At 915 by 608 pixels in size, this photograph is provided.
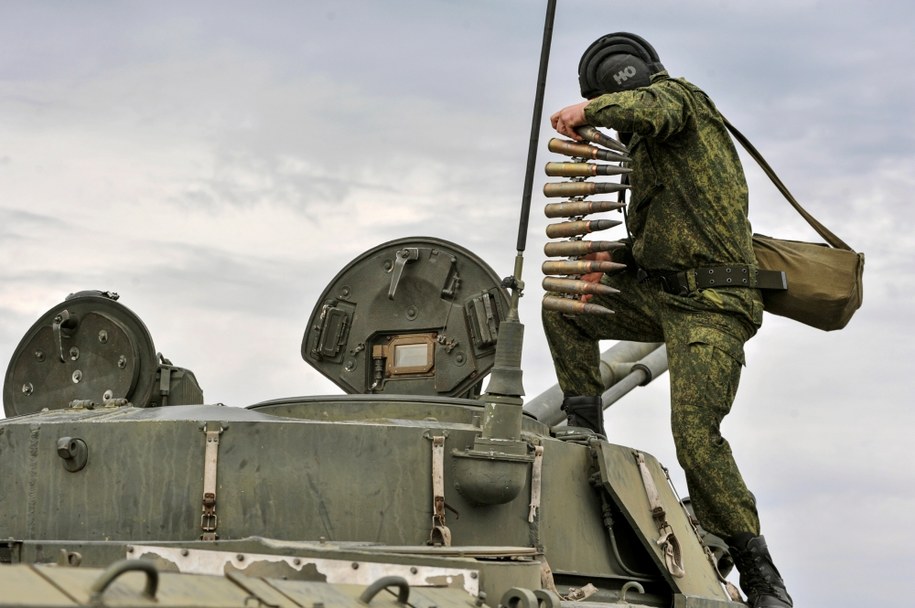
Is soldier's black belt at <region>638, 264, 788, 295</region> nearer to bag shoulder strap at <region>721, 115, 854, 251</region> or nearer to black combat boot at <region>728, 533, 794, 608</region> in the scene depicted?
bag shoulder strap at <region>721, 115, 854, 251</region>

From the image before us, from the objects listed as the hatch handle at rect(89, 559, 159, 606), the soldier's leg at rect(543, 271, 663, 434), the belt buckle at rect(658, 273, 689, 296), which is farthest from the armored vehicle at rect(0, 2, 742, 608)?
the hatch handle at rect(89, 559, 159, 606)

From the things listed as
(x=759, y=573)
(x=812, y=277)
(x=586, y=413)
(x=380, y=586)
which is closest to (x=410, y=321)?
(x=586, y=413)

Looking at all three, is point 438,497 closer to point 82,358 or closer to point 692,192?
point 692,192

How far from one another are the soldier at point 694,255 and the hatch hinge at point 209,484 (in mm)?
2969

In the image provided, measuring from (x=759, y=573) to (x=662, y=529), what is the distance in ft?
3.43

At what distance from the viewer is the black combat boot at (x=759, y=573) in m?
9.36

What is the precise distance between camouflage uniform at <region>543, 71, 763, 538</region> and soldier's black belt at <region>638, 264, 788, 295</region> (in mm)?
44

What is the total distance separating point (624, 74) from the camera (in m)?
9.80

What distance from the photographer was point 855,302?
33.2 ft

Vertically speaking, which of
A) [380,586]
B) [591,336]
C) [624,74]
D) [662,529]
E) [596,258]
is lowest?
[380,586]

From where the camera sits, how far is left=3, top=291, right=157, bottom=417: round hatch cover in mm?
9758

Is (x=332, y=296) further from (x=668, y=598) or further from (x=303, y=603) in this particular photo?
(x=303, y=603)

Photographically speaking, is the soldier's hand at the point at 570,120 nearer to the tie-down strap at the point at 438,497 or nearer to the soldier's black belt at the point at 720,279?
the soldier's black belt at the point at 720,279

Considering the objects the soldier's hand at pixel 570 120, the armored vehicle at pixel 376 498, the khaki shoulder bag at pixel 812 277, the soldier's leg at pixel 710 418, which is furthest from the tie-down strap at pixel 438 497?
the khaki shoulder bag at pixel 812 277
